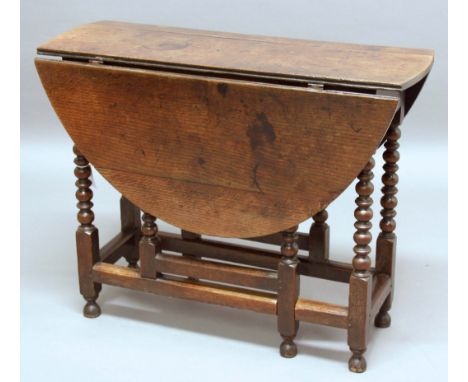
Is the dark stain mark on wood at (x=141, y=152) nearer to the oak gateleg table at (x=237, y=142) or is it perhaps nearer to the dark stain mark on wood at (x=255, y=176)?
the oak gateleg table at (x=237, y=142)

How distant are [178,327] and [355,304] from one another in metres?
0.68

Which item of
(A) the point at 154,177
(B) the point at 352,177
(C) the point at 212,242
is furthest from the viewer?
(C) the point at 212,242

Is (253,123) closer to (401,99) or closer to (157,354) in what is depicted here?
(401,99)

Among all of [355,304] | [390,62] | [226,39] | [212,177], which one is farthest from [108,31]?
[355,304]

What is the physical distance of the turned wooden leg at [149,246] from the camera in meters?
3.89

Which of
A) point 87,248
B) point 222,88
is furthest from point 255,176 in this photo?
point 87,248

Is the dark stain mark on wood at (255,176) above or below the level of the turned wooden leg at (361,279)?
above

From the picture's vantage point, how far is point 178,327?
13.1 feet

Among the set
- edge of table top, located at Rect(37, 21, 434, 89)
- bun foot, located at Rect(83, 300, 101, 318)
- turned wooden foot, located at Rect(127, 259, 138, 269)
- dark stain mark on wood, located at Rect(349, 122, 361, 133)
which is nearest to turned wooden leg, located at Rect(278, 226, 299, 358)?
dark stain mark on wood, located at Rect(349, 122, 361, 133)

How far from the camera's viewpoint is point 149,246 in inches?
154

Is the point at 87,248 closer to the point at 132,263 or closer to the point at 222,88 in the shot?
the point at 132,263

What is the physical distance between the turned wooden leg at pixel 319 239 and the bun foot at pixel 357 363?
1.52ft

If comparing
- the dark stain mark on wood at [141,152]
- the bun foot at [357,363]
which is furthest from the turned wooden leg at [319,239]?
the dark stain mark on wood at [141,152]

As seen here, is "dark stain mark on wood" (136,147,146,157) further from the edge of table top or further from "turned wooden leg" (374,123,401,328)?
"turned wooden leg" (374,123,401,328)
